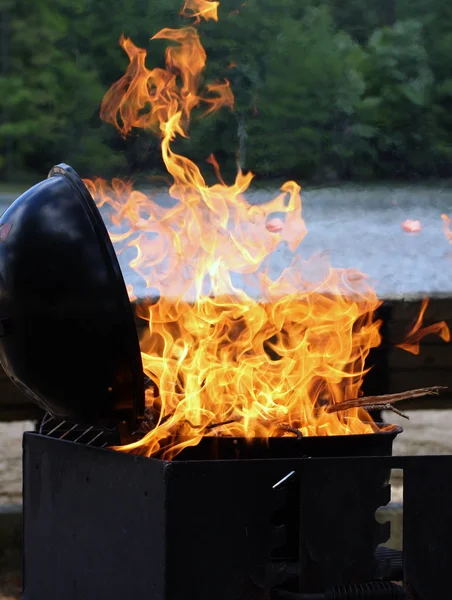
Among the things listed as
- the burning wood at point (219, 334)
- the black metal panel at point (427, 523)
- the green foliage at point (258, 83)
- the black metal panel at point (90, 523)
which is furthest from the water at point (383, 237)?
the black metal panel at point (427, 523)

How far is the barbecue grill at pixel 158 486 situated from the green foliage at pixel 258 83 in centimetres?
326

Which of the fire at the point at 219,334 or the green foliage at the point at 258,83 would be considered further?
the green foliage at the point at 258,83

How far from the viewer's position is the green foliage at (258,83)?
5840mm

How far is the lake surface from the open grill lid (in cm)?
350

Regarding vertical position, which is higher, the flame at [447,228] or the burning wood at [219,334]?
the flame at [447,228]

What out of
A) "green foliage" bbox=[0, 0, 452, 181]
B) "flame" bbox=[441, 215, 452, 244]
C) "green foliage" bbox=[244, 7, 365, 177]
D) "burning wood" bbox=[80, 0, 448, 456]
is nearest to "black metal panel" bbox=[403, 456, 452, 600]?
"burning wood" bbox=[80, 0, 448, 456]

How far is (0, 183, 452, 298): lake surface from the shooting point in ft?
20.5

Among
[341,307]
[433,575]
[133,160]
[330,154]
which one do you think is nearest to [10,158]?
[133,160]

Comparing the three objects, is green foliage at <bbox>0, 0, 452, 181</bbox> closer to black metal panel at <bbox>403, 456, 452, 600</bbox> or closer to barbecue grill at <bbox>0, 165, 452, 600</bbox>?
barbecue grill at <bbox>0, 165, 452, 600</bbox>

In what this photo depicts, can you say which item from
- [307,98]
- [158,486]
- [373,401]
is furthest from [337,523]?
[307,98]

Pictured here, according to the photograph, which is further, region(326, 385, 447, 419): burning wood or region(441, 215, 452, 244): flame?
region(441, 215, 452, 244): flame

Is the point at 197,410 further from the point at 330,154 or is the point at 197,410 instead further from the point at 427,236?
the point at 427,236

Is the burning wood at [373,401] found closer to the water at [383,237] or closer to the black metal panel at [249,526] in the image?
the black metal panel at [249,526]

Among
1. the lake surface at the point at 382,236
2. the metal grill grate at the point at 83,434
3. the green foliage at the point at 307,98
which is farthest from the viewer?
the lake surface at the point at 382,236
